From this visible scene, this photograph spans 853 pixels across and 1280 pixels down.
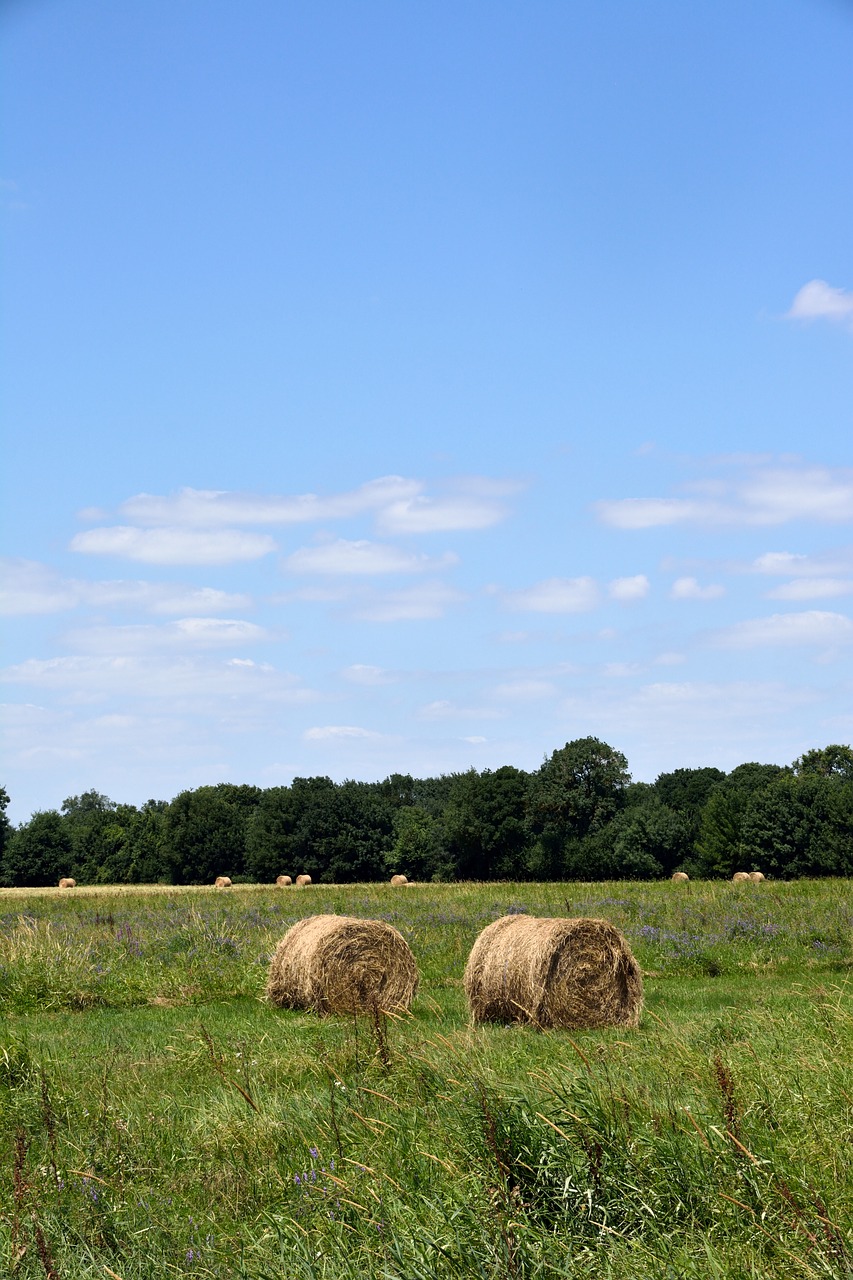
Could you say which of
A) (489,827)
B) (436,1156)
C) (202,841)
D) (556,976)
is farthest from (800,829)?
(436,1156)

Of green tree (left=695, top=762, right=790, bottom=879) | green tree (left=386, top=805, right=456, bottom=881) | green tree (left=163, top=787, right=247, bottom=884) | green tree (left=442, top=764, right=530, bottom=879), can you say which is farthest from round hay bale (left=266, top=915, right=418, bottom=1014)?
green tree (left=163, top=787, right=247, bottom=884)

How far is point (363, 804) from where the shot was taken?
7444 centimetres

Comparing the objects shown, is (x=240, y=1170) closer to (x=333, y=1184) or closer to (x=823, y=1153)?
(x=333, y=1184)

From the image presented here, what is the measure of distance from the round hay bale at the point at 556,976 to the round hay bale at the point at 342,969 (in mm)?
1464

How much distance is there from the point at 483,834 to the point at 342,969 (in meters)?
61.2

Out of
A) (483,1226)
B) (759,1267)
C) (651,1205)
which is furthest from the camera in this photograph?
(651,1205)

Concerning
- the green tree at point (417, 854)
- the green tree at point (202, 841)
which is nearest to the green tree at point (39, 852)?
the green tree at point (202, 841)

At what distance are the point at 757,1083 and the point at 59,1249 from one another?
4.63 meters

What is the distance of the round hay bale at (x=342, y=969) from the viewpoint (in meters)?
15.2

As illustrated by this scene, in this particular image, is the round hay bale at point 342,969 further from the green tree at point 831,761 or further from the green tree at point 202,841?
the green tree at point 831,761

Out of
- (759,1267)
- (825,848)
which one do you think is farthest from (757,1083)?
(825,848)

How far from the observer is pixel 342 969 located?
50.2 feet

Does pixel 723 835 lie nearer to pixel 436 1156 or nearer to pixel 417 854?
pixel 417 854

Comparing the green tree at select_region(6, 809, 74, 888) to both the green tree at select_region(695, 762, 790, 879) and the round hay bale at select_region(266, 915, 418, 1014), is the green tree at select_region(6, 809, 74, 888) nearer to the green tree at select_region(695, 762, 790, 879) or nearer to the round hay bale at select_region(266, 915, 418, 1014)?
Answer: the green tree at select_region(695, 762, 790, 879)
